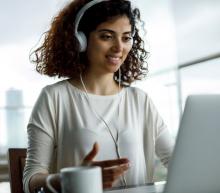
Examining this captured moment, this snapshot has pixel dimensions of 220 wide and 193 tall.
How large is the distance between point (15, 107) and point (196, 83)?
6.76 feet

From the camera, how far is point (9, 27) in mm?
4145

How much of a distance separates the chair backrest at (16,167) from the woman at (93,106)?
133mm

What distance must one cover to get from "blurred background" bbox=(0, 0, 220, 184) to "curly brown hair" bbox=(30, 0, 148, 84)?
→ 238cm

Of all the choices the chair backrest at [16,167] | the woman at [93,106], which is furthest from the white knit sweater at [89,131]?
the chair backrest at [16,167]

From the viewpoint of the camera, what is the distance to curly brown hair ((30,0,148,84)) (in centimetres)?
137

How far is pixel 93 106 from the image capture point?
1.42 m

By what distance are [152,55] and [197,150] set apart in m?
3.59

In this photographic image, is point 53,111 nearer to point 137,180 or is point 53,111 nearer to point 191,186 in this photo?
point 137,180

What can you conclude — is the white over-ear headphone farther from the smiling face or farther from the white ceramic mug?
the white ceramic mug

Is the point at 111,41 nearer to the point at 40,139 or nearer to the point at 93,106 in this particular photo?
the point at 93,106

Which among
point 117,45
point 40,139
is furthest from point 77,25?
point 40,139

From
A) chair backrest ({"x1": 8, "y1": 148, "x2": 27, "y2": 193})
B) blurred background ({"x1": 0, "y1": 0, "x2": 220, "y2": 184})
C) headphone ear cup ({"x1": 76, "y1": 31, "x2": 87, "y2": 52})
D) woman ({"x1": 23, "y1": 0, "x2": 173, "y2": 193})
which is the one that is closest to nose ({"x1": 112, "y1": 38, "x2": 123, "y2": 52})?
woman ({"x1": 23, "y1": 0, "x2": 173, "y2": 193})

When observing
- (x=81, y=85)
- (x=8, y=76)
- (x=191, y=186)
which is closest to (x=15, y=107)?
(x=8, y=76)

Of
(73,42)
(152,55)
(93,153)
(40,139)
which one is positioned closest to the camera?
(93,153)
